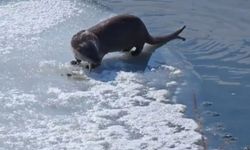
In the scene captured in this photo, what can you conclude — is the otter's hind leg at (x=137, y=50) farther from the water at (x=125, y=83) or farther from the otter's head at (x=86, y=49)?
the otter's head at (x=86, y=49)

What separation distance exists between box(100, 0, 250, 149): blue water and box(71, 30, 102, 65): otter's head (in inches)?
26.3

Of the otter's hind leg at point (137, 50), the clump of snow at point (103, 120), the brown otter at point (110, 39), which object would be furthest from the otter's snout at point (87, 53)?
the otter's hind leg at point (137, 50)

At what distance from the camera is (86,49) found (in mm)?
4605

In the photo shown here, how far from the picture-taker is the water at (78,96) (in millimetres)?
3639

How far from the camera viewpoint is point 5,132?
11.9ft

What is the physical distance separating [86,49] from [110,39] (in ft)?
1.03

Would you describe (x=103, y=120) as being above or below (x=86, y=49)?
below

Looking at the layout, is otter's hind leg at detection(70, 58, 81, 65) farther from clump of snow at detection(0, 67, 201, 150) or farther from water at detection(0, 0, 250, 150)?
clump of snow at detection(0, 67, 201, 150)

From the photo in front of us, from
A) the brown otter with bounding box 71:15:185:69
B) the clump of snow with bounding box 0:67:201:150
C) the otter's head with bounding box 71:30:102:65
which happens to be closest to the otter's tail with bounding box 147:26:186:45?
the brown otter with bounding box 71:15:185:69

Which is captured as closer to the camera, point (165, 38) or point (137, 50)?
point (137, 50)

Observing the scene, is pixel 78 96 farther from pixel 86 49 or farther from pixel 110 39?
pixel 110 39

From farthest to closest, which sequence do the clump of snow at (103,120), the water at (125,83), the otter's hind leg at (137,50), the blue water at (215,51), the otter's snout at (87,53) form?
the otter's hind leg at (137,50)
the otter's snout at (87,53)
the blue water at (215,51)
the water at (125,83)
the clump of snow at (103,120)

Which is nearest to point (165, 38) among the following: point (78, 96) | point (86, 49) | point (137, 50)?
point (137, 50)

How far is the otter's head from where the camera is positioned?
15.0 ft
